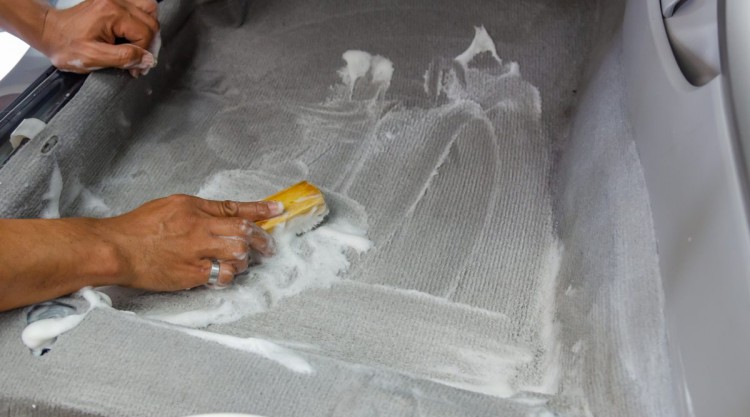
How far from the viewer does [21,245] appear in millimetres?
752

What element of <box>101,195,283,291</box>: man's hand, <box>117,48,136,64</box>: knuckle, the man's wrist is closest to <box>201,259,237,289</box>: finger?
<box>101,195,283,291</box>: man's hand

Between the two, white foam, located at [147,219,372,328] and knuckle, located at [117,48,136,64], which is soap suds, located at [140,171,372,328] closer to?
white foam, located at [147,219,372,328]

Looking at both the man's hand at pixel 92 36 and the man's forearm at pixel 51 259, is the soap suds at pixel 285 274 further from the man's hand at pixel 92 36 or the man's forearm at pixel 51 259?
the man's hand at pixel 92 36

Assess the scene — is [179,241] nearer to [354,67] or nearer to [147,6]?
[147,6]

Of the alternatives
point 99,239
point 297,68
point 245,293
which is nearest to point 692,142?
point 245,293

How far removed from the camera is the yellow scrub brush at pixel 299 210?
98 centimetres

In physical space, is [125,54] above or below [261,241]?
above

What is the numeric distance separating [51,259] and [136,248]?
0.39 ft

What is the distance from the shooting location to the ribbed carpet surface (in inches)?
27.7

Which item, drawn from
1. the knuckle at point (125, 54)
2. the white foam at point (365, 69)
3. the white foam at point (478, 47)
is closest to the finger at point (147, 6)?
the knuckle at point (125, 54)

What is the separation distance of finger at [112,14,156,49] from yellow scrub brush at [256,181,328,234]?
376 millimetres

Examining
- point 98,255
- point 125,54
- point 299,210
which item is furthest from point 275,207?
point 125,54

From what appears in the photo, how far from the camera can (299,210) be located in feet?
3.24

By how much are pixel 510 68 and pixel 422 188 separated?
0.40m
